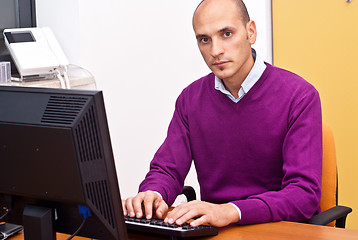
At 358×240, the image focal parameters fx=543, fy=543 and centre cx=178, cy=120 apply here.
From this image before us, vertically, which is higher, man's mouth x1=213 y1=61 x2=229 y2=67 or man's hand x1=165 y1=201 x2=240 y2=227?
man's mouth x1=213 y1=61 x2=229 y2=67

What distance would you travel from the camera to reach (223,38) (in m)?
1.75

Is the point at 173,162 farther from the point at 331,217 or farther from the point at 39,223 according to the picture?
the point at 39,223

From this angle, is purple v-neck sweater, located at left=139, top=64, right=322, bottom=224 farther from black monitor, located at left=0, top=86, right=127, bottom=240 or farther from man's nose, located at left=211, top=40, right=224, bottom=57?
black monitor, located at left=0, top=86, right=127, bottom=240

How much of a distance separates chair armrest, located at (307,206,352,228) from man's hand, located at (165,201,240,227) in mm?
313

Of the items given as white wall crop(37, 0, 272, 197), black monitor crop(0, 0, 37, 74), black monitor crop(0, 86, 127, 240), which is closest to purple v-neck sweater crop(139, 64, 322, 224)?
black monitor crop(0, 86, 127, 240)

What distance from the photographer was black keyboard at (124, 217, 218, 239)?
4.17ft

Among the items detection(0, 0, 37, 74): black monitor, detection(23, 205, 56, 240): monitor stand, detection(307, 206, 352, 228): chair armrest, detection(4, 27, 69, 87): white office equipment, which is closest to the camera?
detection(23, 205, 56, 240): monitor stand

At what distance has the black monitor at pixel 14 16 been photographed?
245cm

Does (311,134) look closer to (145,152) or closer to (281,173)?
(281,173)

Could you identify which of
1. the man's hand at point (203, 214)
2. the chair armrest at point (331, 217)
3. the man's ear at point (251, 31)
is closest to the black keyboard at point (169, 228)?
the man's hand at point (203, 214)

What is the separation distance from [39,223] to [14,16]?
64.1 inches

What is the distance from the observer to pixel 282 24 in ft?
11.2

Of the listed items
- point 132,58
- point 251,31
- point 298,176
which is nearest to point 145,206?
point 298,176

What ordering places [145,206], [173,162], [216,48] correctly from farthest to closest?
1. [173,162]
2. [216,48]
3. [145,206]
